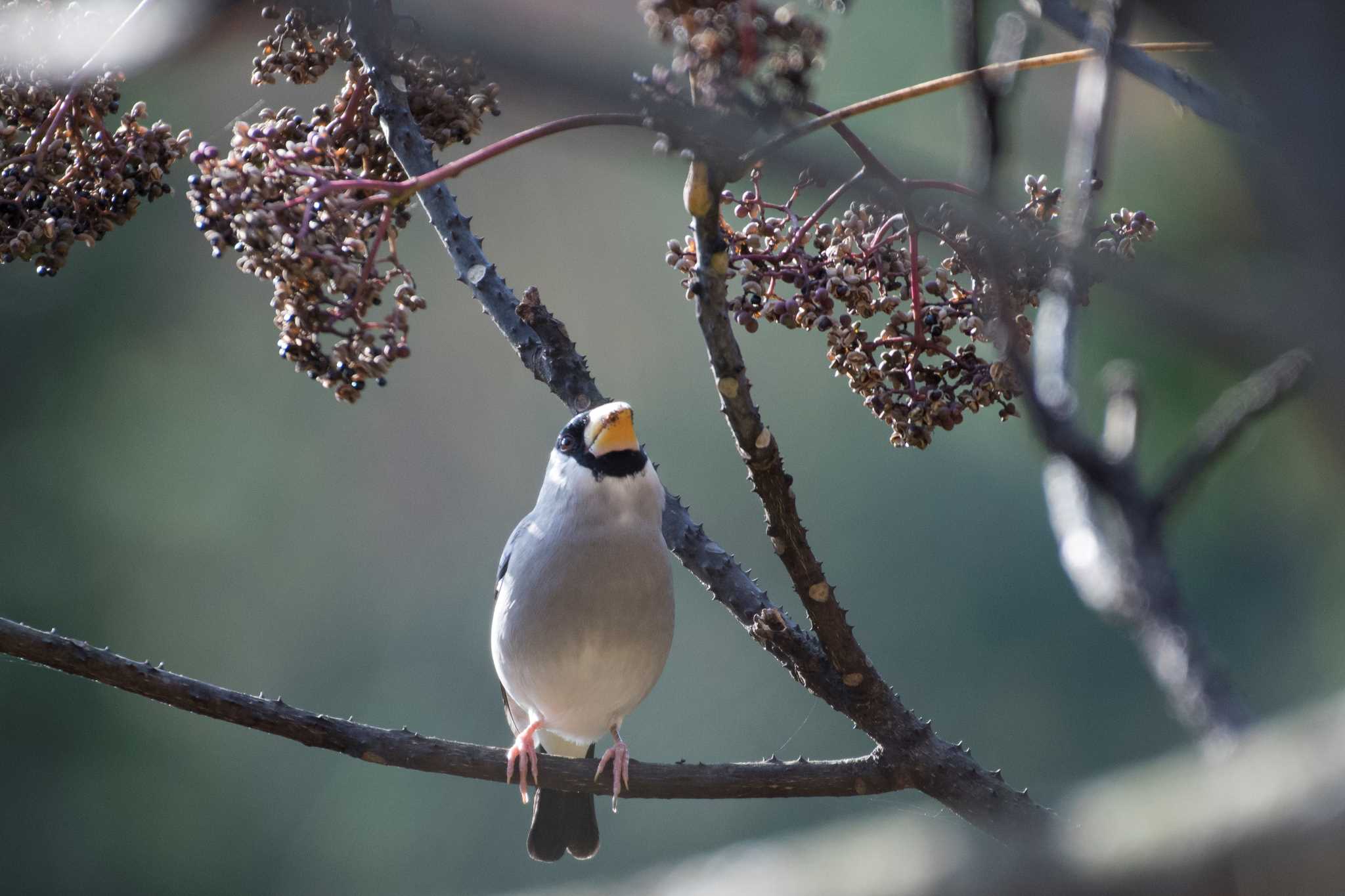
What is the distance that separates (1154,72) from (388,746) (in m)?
1.25

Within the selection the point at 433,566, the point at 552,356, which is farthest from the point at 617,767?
the point at 433,566

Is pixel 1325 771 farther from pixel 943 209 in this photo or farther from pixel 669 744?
pixel 669 744

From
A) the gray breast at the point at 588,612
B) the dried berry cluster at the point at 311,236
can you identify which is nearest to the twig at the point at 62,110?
Answer: the dried berry cluster at the point at 311,236

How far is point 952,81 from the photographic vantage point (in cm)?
117

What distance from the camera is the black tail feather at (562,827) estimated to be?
264 cm

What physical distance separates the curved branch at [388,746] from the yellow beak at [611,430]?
1.80 ft

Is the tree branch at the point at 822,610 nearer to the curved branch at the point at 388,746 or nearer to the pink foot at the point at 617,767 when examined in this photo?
the curved branch at the point at 388,746

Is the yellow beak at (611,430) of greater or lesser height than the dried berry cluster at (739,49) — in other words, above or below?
above

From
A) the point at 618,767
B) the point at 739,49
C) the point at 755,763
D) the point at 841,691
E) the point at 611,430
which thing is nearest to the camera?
the point at 739,49

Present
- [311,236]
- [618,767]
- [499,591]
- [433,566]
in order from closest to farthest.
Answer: [311,236], [618,767], [499,591], [433,566]

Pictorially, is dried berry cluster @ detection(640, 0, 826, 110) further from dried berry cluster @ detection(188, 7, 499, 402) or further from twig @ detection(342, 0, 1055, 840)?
twig @ detection(342, 0, 1055, 840)

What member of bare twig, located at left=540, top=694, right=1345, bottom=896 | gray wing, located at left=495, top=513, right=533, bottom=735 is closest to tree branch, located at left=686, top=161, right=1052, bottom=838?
bare twig, located at left=540, top=694, right=1345, bottom=896

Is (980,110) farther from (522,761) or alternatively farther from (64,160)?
(522,761)

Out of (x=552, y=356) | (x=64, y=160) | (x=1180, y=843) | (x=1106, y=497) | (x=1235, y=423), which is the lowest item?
(x=1180, y=843)
